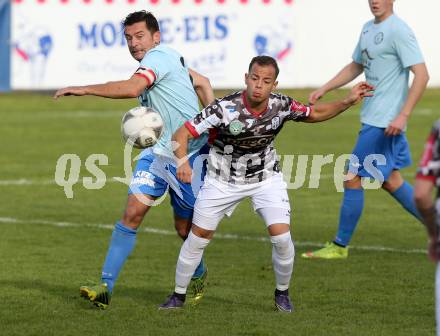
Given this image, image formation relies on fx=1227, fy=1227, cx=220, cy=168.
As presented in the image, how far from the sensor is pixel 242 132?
28.9 feet

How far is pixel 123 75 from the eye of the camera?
27109mm

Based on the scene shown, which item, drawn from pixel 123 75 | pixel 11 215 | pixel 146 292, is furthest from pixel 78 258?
pixel 123 75

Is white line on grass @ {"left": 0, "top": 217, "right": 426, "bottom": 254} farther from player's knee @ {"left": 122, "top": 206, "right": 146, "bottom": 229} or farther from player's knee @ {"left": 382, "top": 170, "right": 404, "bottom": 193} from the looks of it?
player's knee @ {"left": 122, "top": 206, "right": 146, "bottom": 229}

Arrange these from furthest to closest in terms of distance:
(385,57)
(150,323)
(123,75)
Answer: (123,75)
(385,57)
(150,323)

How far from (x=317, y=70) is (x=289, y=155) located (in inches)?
380

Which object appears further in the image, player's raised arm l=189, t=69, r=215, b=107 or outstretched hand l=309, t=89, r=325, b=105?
outstretched hand l=309, t=89, r=325, b=105

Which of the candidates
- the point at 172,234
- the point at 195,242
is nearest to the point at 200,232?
the point at 195,242

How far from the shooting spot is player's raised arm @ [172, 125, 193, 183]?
28.3 feet

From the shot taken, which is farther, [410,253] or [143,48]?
[410,253]

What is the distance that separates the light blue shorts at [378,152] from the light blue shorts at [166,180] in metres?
2.20

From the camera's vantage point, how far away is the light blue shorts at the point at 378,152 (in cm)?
1124

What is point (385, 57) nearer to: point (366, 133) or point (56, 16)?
point (366, 133)

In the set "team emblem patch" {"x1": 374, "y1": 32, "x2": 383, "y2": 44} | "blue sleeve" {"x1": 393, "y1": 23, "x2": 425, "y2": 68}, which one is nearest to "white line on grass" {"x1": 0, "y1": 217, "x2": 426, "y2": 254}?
"blue sleeve" {"x1": 393, "y1": 23, "x2": 425, "y2": 68}

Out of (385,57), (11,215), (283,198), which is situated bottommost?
(11,215)
